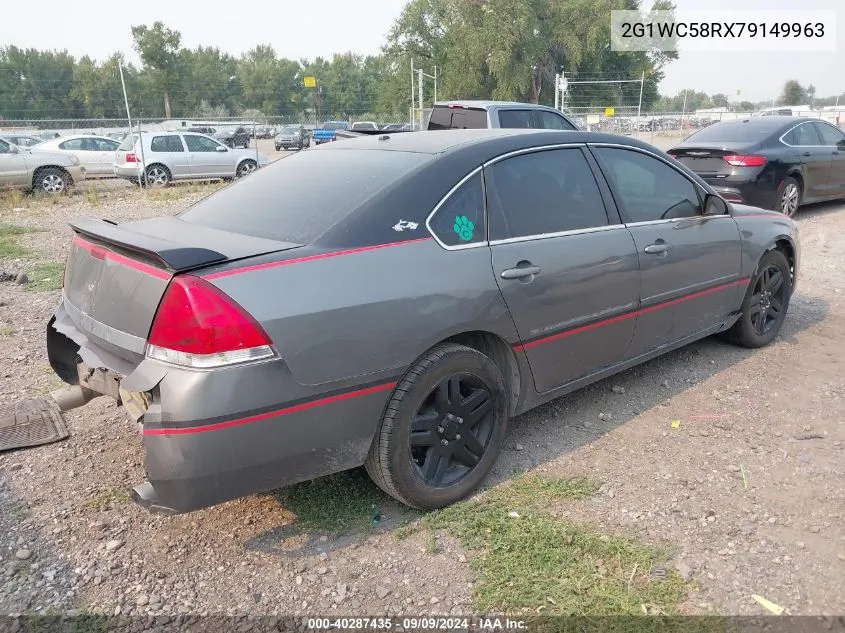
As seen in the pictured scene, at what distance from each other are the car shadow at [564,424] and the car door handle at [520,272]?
0.97 m

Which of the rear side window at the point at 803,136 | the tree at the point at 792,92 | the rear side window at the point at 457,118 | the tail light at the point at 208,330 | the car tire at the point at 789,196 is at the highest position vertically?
the tree at the point at 792,92


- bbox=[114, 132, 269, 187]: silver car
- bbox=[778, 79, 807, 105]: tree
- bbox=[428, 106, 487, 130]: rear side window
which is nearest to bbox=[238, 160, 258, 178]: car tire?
bbox=[114, 132, 269, 187]: silver car

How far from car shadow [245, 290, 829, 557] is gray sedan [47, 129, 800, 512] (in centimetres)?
26

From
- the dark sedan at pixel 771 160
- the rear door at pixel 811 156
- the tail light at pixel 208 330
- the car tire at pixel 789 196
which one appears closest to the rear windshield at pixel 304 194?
the tail light at pixel 208 330

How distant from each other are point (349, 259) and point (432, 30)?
59.2m

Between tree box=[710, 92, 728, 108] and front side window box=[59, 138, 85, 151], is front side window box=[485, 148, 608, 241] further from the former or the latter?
tree box=[710, 92, 728, 108]

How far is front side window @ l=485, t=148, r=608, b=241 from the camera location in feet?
10.4

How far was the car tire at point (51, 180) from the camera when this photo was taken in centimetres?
1485

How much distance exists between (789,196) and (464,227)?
829 cm

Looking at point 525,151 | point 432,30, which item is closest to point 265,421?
point 525,151

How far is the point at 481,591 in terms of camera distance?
96.4 inches

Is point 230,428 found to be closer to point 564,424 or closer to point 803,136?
point 564,424

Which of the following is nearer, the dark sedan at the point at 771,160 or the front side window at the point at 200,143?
the dark sedan at the point at 771,160

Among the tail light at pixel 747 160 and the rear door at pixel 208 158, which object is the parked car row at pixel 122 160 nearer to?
the rear door at pixel 208 158
